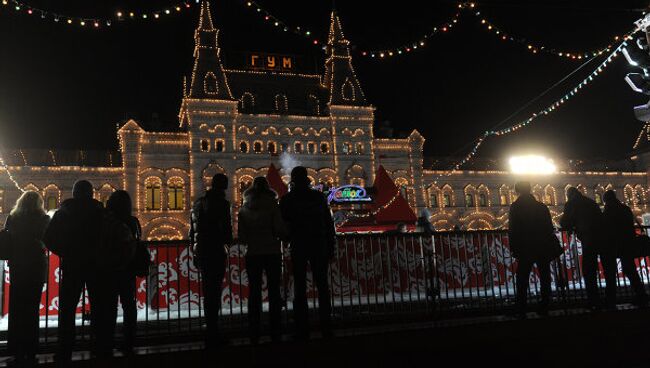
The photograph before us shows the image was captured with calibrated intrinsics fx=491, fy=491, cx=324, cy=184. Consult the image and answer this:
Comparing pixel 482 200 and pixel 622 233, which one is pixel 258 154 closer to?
pixel 482 200

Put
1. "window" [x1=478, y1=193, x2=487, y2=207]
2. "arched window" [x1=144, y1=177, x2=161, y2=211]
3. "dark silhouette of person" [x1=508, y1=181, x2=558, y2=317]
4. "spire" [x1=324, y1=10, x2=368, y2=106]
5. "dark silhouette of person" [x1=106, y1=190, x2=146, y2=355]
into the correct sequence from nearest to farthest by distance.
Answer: "dark silhouette of person" [x1=106, y1=190, x2=146, y2=355] < "dark silhouette of person" [x1=508, y1=181, x2=558, y2=317] < "arched window" [x1=144, y1=177, x2=161, y2=211] < "spire" [x1=324, y1=10, x2=368, y2=106] < "window" [x1=478, y1=193, x2=487, y2=207]

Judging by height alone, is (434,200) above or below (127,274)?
above

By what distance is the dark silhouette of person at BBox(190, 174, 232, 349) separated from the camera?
214 inches

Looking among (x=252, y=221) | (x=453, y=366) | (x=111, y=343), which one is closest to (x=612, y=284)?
(x=453, y=366)

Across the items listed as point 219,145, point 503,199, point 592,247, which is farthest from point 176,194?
point 592,247

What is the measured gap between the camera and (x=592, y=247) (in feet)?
24.6

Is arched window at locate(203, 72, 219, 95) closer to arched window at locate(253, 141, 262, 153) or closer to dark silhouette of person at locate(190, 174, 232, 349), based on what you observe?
arched window at locate(253, 141, 262, 153)

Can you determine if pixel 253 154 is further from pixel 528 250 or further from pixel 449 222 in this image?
pixel 528 250

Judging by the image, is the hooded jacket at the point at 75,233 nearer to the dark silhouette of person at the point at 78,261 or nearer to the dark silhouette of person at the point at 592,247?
the dark silhouette of person at the point at 78,261

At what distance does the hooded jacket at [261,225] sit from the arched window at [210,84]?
101ft

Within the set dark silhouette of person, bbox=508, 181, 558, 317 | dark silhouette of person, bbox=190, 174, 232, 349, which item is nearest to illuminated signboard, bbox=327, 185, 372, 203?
dark silhouette of person, bbox=508, 181, 558, 317

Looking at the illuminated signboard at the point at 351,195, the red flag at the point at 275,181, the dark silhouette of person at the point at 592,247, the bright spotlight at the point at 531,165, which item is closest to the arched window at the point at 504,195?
the bright spotlight at the point at 531,165

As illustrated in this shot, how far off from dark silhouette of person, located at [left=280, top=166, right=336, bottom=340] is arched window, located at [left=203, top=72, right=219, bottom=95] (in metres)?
31.0

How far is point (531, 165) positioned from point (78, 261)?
43276mm
